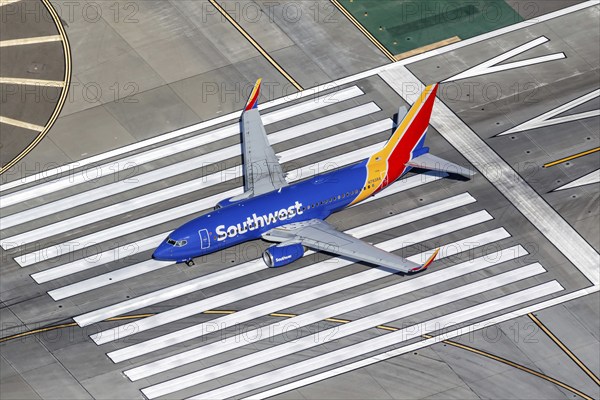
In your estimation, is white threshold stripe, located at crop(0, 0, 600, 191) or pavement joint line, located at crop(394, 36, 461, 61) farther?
pavement joint line, located at crop(394, 36, 461, 61)

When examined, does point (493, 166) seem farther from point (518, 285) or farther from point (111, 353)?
point (111, 353)

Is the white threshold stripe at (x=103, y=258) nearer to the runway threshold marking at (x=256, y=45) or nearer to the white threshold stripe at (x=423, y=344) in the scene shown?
the runway threshold marking at (x=256, y=45)

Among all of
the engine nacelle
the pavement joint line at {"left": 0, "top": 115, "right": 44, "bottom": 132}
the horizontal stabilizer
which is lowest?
the engine nacelle

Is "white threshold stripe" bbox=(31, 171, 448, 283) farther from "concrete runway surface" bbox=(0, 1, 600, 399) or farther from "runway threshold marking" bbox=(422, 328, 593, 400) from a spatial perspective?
"runway threshold marking" bbox=(422, 328, 593, 400)

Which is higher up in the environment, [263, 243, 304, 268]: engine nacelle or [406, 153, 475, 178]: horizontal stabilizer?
[406, 153, 475, 178]: horizontal stabilizer

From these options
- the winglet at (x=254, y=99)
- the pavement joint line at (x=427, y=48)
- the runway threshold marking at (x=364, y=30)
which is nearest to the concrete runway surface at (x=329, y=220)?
the runway threshold marking at (x=364, y=30)

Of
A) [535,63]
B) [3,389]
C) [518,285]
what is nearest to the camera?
[3,389]

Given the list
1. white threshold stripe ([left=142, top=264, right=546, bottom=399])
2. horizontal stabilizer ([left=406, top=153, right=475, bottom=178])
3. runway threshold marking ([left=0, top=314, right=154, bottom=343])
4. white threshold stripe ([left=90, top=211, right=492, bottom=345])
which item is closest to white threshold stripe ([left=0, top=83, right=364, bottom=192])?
horizontal stabilizer ([left=406, top=153, right=475, bottom=178])

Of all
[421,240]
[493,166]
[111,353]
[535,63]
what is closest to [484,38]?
[535,63]
